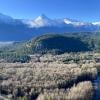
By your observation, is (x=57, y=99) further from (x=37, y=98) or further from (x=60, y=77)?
(x=60, y=77)

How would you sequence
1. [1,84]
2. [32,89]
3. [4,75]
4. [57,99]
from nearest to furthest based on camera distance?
[57,99] < [32,89] < [1,84] < [4,75]

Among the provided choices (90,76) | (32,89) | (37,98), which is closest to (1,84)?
(32,89)

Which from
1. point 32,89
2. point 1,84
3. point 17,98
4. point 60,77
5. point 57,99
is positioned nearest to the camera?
point 57,99

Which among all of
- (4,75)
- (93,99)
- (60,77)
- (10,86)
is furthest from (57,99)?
(4,75)

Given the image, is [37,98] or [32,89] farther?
[32,89]

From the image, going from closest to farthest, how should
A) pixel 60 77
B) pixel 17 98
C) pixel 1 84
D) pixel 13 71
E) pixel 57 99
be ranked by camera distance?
pixel 57 99 → pixel 17 98 → pixel 1 84 → pixel 60 77 → pixel 13 71

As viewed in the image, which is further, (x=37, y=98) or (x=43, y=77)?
(x=43, y=77)

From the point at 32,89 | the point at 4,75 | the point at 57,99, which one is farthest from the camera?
the point at 4,75

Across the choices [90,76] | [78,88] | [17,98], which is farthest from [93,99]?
[90,76]

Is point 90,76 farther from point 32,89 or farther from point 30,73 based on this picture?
point 32,89
